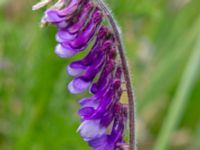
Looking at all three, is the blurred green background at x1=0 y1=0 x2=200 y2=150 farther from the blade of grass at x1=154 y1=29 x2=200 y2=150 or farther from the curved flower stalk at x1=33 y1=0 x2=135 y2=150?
the curved flower stalk at x1=33 y1=0 x2=135 y2=150

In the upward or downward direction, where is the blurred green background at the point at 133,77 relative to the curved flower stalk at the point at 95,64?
upward

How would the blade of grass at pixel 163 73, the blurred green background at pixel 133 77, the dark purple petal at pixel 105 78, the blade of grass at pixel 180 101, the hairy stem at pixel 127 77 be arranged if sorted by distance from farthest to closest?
the blade of grass at pixel 163 73, the blurred green background at pixel 133 77, the blade of grass at pixel 180 101, the dark purple petal at pixel 105 78, the hairy stem at pixel 127 77

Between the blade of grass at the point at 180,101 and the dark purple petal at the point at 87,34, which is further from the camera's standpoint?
the blade of grass at the point at 180,101

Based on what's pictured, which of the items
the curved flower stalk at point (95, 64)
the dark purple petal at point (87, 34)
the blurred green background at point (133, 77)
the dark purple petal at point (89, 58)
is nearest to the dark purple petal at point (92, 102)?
the curved flower stalk at point (95, 64)

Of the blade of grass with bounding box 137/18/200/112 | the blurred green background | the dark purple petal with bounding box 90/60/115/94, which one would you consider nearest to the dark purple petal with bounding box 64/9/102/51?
the dark purple petal with bounding box 90/60/115/94

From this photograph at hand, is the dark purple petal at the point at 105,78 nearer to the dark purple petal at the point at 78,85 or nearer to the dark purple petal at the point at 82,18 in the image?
the dark purple petal at the point at 78,85

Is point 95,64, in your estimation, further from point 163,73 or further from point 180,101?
point 163,73

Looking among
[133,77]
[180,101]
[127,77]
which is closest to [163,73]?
[133,77]
